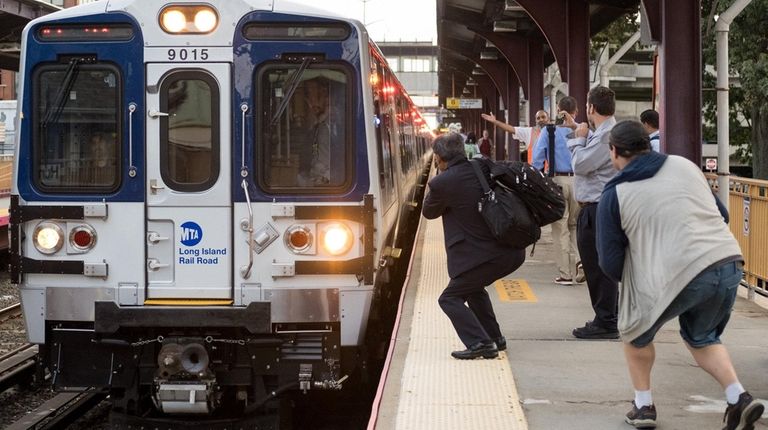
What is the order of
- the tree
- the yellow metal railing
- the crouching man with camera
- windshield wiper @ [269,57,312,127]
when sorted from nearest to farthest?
the crouching man with camera, windshield wiper @ [269,57,312,127], the yellow metal railing, the tree

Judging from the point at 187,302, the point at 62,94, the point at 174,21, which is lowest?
the point at 187,302

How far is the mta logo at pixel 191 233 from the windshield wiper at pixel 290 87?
2.58 feet

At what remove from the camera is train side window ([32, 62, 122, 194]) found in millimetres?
6684

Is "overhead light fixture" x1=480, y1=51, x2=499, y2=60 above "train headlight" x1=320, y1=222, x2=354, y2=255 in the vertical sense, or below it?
above

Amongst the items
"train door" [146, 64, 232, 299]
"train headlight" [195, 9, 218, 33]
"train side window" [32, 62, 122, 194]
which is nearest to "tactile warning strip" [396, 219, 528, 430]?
"train door" [146, 64, 232, 299]

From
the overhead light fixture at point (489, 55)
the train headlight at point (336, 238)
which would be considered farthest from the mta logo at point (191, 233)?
the overhead light fixture at point (489, 55)

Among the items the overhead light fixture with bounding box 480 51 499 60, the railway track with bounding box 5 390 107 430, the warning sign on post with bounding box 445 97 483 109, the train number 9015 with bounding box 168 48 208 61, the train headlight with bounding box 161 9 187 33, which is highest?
the overhead light fixture with bounding box 480 51 499 60

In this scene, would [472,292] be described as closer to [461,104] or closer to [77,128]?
[77,128]

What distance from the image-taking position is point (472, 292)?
6555 millimetres

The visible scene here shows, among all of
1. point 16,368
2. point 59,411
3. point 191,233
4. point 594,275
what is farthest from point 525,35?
point 191,233

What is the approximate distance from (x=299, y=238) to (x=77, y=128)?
1.57m

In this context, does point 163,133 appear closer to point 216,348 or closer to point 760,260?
point 216,348

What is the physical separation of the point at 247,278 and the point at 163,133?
1.05 metres

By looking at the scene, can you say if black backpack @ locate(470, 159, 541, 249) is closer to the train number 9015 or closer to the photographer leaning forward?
the photographer leaning forward
